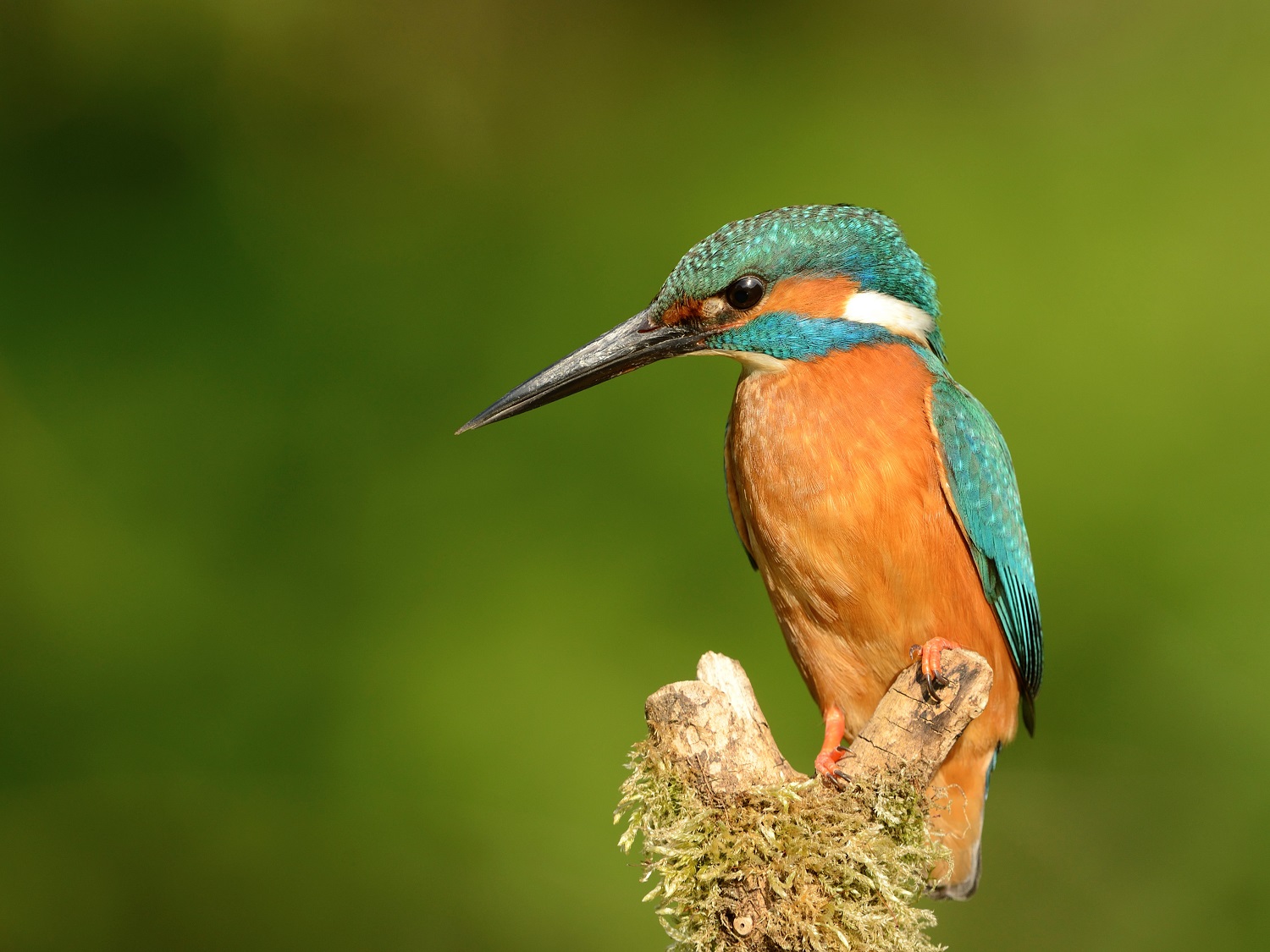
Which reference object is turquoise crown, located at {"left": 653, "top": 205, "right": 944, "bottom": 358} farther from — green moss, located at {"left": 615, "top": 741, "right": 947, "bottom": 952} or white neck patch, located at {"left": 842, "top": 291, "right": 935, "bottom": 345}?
green moss, located at {"left": 615, "top": 741, "right": 947, "bottom": 952}

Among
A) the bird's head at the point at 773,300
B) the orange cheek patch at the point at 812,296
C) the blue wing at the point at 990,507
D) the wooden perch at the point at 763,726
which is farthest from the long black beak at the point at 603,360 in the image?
the wooden perch at the point at 763,726

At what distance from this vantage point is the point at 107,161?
399 centimetres

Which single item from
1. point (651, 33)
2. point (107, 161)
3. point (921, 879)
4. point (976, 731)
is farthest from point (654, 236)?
point (921, 879)

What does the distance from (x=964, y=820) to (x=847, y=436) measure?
3.69 ft

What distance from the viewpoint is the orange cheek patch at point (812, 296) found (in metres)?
2.21

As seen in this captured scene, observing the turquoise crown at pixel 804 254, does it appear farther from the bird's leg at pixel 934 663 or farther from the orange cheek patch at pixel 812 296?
the bird's leg at pixel 934 663

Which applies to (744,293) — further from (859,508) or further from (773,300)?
(859,508)

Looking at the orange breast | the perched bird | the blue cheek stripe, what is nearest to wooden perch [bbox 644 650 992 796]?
the perched bird

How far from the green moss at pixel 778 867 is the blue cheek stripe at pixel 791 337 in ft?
2.88

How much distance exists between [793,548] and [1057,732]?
1867 mm

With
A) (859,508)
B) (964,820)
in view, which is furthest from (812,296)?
(964,820)

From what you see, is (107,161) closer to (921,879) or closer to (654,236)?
(654,236)

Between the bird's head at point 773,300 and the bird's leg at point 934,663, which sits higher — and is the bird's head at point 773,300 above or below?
above

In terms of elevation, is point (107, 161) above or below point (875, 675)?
above
